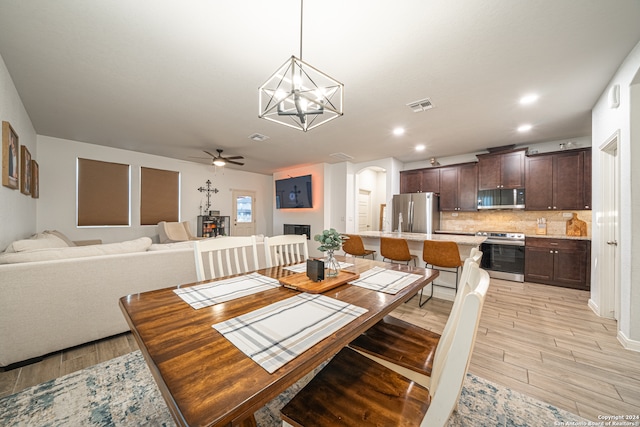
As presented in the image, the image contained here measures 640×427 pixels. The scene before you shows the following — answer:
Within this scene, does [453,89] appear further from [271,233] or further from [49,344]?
[271,233]

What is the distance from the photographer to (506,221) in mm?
4887

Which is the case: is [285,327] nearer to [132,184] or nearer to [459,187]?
[459,187]

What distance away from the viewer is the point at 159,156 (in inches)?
222

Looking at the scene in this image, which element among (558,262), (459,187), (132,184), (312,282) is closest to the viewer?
(312,282)

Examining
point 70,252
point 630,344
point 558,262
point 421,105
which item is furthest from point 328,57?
point 558,262

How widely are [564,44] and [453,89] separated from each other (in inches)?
33.6

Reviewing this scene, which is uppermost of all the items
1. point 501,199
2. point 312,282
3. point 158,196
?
point 158,196

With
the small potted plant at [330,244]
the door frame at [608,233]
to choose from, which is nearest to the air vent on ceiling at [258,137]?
the small potted plant at [330,244]

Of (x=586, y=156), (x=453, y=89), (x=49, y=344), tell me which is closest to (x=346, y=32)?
(x=453, y=89)

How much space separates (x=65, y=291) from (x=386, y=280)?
103 inches

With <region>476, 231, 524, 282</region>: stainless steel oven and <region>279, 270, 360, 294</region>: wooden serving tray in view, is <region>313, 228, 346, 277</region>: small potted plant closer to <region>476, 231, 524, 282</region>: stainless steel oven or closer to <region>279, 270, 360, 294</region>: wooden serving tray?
<region>279, 270, 360, 294</region>: wooden serving tray

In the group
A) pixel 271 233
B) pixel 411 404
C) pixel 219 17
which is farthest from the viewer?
pixel 271 233

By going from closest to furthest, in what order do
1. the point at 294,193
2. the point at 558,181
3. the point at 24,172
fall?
1. the point at 24,172
2. the point at 558,181
3. the point at 294,193

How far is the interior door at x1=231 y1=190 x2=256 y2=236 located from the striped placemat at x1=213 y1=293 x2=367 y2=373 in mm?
6384
